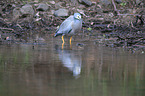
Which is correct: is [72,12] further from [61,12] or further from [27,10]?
[27,10]

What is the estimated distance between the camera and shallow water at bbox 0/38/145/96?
3.36 metres

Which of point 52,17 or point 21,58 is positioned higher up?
point 52,17

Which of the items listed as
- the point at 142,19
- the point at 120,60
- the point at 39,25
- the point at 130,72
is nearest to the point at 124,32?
the point at 142,19

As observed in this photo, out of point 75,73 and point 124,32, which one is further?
point 124,32

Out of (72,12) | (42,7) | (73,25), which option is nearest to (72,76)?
(73,25)

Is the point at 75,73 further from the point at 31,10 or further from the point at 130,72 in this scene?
the point at 31,10

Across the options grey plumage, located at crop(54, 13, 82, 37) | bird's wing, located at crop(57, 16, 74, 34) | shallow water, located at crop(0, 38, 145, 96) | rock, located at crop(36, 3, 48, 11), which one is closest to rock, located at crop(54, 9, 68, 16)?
rock, located at crop(36, 3, 48, 11)

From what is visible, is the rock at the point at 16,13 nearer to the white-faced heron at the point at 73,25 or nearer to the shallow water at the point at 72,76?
the white-faced heron at the point at 73,25

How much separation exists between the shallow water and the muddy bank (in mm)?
6016

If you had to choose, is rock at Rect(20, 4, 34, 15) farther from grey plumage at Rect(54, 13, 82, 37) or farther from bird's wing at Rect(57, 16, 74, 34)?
grey plumage at Rect(54, 13, 82, 37)

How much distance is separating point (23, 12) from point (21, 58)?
383 inches

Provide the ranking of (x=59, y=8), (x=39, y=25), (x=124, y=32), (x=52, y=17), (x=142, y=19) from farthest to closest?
(x=59, y=8), (x=52, y=17), (x=39, y=25), (x=142, y=19), (x=124, y=32)

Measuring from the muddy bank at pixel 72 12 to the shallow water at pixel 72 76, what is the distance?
6.02 metres

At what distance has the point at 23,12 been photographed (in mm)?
15305
